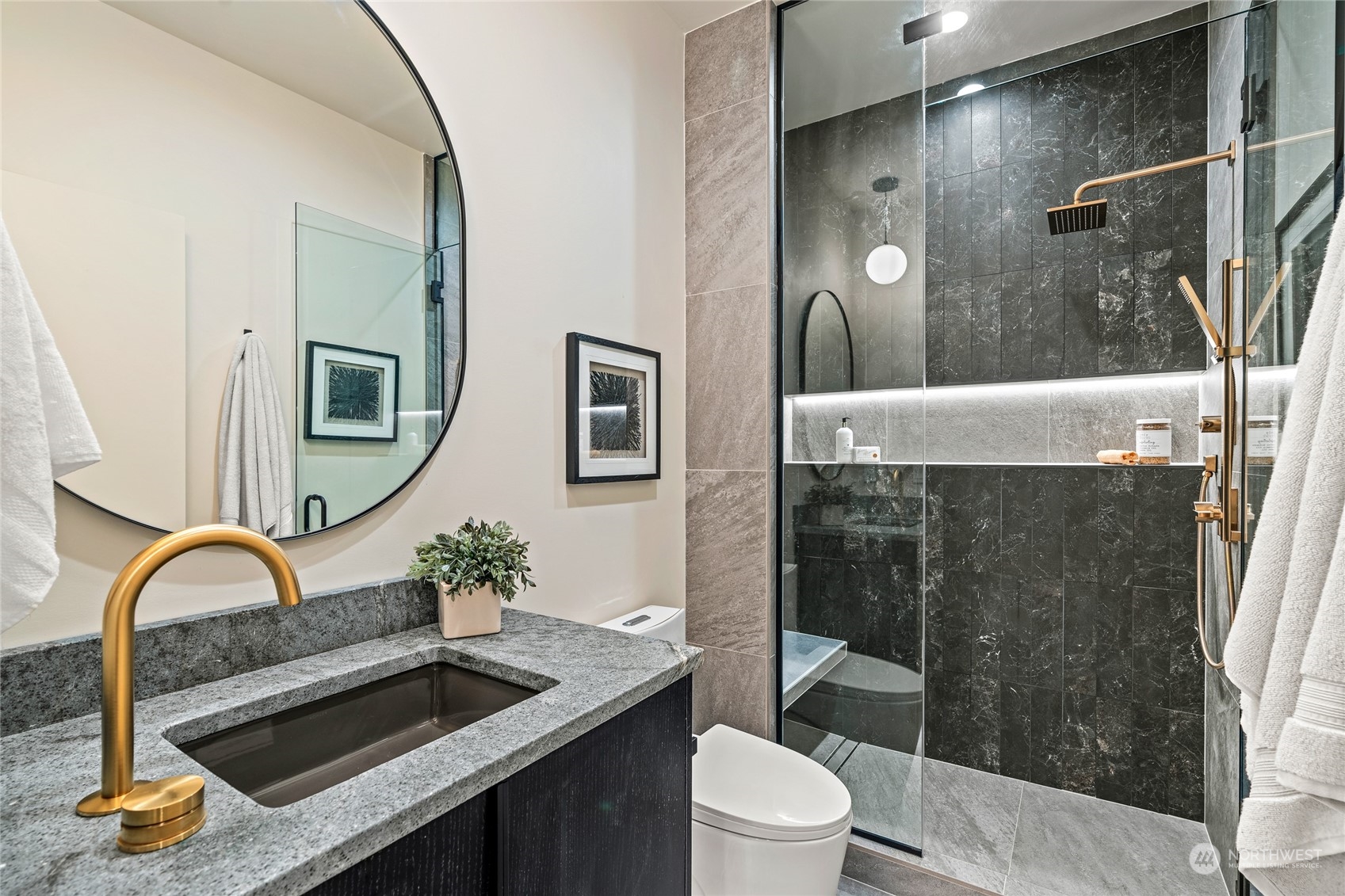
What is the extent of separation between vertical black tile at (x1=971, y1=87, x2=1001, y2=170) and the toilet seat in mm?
2230

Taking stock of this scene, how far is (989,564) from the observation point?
2227 millimetres

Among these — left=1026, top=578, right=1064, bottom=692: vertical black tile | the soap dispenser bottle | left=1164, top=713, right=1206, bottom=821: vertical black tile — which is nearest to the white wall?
the soap dispenser bottle

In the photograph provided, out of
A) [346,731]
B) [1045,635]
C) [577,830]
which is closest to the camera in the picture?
[577,830]

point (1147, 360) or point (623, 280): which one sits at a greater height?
point (623, 280)

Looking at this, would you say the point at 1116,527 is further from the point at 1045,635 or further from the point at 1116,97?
the point at 1116,97

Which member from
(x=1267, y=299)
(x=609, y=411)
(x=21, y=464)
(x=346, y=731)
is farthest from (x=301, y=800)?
(x=1267, y=299)

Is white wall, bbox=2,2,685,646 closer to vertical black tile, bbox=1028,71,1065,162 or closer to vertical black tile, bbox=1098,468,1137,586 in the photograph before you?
vertical black tile, bbox=1028,71,1065,162

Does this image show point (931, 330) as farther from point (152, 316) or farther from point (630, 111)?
point (152, 316)

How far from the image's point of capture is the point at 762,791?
59.2 inches

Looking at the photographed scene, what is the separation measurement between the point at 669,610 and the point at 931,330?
1567mm

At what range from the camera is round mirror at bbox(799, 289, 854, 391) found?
1.79m

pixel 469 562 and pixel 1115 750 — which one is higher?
pixel 469 562

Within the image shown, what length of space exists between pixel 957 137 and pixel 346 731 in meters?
2.71

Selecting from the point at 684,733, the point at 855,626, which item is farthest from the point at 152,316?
the point at 855,626
